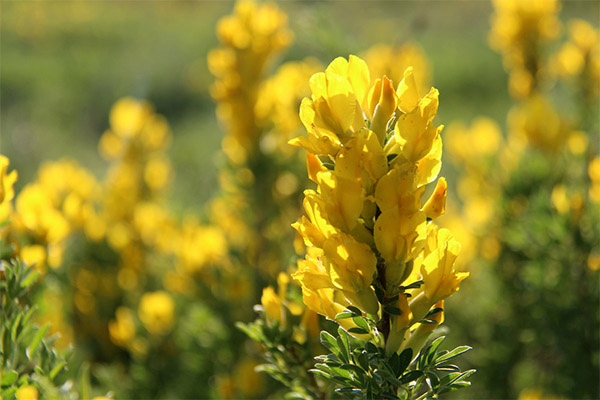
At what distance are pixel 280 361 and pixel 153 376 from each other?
1201mm

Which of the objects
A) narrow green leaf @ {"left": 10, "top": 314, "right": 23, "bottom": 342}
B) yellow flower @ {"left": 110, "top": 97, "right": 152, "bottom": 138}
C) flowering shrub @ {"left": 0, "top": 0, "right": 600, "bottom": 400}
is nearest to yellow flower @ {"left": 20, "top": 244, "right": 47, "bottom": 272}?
flowering shrub @ {"left": 0, "top": 0, "right": 600, "bottom": 400}

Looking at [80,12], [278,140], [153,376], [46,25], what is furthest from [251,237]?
[80,12]

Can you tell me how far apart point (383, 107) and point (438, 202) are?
0.54 feet

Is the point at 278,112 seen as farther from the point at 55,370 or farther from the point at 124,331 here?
the point at 55,370

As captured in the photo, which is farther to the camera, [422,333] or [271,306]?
[271,306]

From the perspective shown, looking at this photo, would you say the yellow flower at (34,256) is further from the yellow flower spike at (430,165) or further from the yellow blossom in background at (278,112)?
the yellow blossom in background at (278,112)

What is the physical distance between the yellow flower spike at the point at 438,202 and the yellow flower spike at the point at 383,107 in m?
0.11

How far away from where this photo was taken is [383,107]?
88cm

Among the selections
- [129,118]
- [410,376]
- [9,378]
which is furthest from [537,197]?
[129,118]

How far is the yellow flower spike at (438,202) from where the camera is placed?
0.89 meters

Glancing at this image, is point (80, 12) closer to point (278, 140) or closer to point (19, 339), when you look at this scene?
point (278, 140)

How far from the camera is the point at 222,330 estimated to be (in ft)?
6.82

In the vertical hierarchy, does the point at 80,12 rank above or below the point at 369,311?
above

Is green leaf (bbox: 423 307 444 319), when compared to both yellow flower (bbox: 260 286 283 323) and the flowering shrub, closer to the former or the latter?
the flowering shrub
